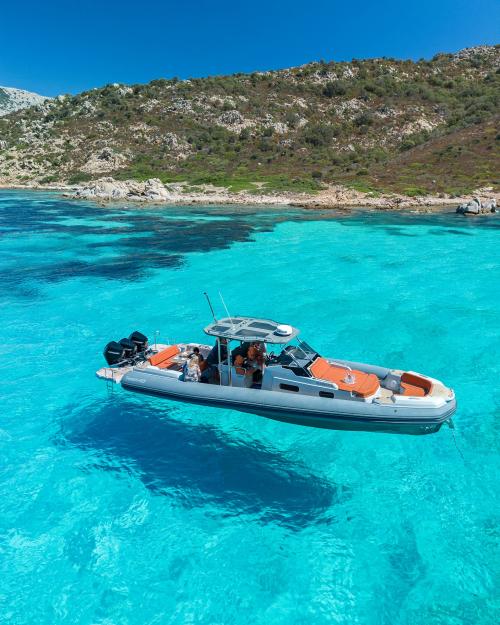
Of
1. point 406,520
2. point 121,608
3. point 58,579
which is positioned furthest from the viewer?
point 406,520

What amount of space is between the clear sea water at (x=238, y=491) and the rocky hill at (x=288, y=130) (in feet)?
158

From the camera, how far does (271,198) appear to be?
61000 mm

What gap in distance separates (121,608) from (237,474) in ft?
12.6

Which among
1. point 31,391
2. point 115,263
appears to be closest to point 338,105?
point 115,263

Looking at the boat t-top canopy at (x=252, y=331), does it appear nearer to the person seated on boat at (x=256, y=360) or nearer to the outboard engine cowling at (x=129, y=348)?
the person seated on boat at (x=256, y=360)

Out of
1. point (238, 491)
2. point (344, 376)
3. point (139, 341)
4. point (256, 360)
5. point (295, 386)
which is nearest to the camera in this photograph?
point (238, 491)

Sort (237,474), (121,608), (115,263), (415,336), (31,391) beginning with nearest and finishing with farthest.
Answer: (121,608), (237,474), (31,391), (415,336), (115,263)

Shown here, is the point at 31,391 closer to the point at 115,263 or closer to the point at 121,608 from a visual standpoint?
the point at 121,608

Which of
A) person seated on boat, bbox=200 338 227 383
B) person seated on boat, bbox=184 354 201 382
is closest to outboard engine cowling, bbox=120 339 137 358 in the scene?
person seated on boat, bbox=184 354 201 382

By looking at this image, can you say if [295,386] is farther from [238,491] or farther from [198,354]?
[198,354]

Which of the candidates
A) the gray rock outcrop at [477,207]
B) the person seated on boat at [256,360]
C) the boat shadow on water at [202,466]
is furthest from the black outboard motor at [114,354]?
the gray rock outcrop at [477,207]

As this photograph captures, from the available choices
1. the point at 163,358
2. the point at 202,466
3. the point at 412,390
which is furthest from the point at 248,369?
the point at 412,390

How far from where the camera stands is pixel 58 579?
27.1 ft

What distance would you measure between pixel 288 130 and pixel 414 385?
8598cm
